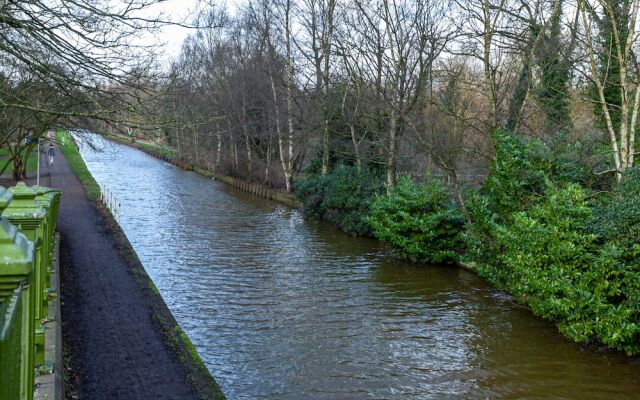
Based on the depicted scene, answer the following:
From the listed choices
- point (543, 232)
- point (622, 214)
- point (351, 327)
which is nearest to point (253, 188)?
point (351, 327)

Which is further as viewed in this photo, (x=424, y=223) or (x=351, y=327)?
(x=424, y=223)

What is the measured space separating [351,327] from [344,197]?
1360 centimetres

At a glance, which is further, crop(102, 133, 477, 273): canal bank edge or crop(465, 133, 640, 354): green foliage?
crop(102, 133, 477, 273): canal bank edge

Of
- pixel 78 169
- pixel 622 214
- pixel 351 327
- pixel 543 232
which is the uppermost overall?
pixel 622 214

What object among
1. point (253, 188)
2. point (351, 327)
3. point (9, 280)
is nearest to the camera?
point (9, 280)

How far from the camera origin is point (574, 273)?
12695 mm

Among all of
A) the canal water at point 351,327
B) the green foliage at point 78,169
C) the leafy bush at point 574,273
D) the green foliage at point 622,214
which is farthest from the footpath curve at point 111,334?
the green foliage at point 622,214

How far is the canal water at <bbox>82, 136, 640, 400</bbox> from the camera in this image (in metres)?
11.2

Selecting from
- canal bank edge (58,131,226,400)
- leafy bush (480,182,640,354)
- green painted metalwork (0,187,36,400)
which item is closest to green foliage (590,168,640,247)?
leafy bush (480,182,640,354)

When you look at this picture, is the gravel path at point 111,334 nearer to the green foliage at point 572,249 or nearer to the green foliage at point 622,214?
the green foliage at point 572,249

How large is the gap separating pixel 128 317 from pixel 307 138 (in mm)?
24682

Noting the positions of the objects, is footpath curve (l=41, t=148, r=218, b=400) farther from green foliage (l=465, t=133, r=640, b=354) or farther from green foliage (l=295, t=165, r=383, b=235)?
green foliage (l=295, t=165, r=383, b=235)

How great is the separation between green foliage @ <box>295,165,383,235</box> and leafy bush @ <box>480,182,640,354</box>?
1106cm

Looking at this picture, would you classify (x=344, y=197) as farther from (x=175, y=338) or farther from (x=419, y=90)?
(x=175, y=338)
